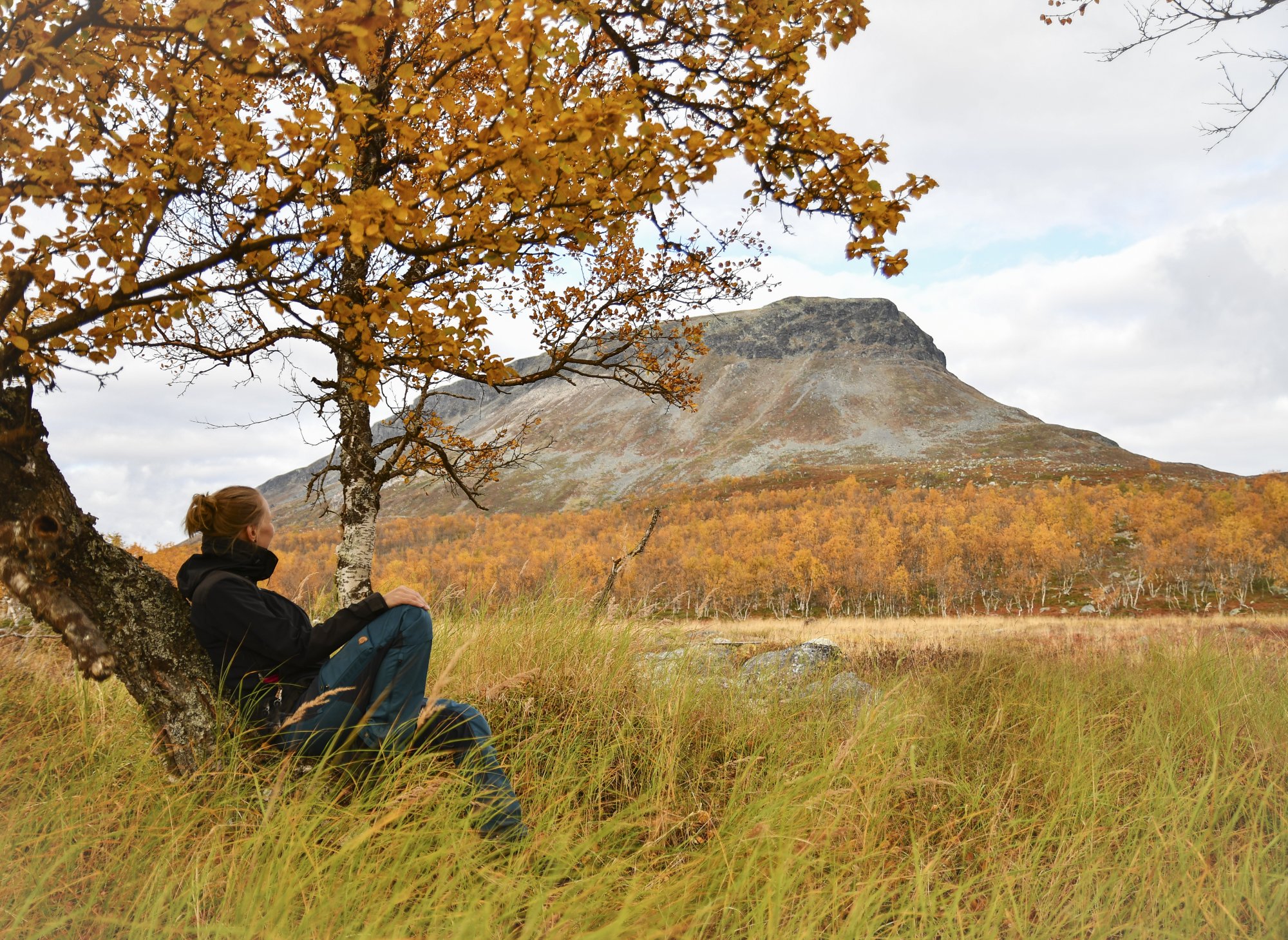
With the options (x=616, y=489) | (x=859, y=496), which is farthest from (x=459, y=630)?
(x=616, y=489)

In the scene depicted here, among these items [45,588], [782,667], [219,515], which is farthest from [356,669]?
[782,667]

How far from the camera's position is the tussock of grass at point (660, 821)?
2.16 metres

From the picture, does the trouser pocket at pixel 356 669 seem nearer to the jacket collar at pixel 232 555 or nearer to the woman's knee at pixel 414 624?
the woman's knee at pixel 414 624

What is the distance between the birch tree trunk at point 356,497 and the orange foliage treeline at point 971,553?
50.4m

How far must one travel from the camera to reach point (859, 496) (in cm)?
12094

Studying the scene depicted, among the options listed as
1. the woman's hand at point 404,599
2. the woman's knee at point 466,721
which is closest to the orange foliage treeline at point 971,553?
the woman's knee at point 466,721

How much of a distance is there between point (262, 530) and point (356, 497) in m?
4.28

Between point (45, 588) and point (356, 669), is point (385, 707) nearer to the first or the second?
point (356, 669)

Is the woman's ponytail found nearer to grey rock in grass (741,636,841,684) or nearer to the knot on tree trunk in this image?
the knot on tree trunk

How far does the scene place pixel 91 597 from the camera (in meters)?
3.12

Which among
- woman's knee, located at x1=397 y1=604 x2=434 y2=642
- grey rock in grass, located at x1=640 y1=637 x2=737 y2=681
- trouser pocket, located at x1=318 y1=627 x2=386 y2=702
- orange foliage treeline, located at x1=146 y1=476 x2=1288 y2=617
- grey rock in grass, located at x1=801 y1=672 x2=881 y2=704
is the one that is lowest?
orange foliage treeline, located at x1=146 y1=476 x2=1288 y2=617

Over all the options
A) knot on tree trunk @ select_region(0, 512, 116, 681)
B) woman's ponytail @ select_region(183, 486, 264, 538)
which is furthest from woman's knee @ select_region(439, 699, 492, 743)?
knot on tree trunk @ select_region(0, 512, 116, 681)

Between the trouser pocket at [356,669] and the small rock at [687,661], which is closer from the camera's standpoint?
the trouser pocket at [356,669]

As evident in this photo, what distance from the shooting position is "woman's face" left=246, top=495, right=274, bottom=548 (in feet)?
10.7
